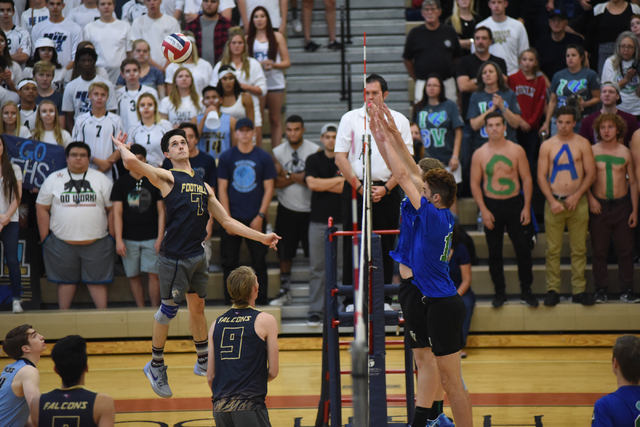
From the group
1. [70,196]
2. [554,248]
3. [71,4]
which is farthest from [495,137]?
[71,4]

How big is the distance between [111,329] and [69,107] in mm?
3334

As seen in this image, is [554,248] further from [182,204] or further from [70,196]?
[70,196]

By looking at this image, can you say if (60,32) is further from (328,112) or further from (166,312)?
(166,312)

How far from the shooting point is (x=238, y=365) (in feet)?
16.3

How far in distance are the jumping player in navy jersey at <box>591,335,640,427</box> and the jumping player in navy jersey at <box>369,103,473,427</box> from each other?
1375 mm

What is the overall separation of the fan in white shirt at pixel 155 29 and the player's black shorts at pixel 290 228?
3.25 meters

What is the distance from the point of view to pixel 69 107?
10438 mm

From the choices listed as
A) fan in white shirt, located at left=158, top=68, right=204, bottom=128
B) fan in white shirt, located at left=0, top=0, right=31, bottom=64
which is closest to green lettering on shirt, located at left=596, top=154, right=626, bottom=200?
fan in white shirt, located at left=158, top=68, right=204, bottom=128

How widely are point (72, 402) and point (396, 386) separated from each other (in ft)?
14.5

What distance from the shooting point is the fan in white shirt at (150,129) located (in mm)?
9633

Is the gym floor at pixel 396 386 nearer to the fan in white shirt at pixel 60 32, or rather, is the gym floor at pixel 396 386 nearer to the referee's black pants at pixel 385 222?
the referee's black pants at pixel 385 222

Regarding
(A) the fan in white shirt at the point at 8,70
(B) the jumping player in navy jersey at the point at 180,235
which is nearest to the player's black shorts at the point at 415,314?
(B) the jumping player in navy jersey at the point at 180,235

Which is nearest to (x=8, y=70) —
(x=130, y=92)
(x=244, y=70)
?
(x=130, y=92)

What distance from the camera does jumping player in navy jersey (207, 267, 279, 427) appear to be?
4.93 m
